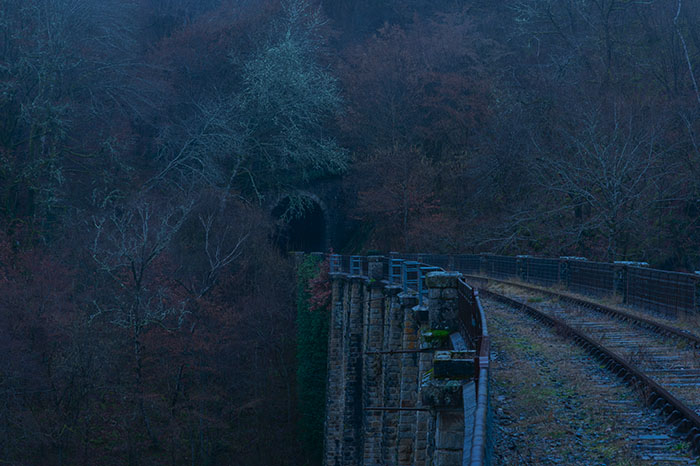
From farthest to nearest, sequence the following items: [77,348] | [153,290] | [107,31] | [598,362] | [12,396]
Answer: [107,31] < [153,290] < [77,348] < [12,396] < [598,362]

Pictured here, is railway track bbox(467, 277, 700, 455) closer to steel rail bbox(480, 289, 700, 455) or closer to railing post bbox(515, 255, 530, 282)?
steel rail bbox(480, 289, 700, 455)

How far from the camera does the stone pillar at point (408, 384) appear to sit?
1475 cm

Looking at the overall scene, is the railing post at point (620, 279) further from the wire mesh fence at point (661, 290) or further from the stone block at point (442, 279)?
the stone block at point (442, 279)

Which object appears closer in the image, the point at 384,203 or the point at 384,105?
the point at 384,203

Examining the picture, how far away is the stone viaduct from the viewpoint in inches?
249

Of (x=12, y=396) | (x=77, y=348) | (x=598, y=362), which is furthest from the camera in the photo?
(x=77, y=348)

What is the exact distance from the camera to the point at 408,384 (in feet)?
49.2

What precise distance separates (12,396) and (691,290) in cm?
2245

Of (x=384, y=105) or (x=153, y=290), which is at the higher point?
(x=384, y=105)

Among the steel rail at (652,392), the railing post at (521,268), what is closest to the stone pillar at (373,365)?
the railing post at (521,268)

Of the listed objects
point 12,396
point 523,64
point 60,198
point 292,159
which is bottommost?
point 12,396

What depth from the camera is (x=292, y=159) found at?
4572 centimetres

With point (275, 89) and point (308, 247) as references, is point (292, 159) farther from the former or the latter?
point (308, 247)

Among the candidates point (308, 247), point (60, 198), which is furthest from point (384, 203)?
point (60, 198)
